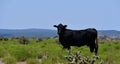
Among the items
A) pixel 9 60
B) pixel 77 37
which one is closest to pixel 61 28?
pixel 77 37

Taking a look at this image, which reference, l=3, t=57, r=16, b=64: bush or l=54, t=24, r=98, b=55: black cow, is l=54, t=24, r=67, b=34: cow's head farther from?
l=3, t=57, r=16, b=64: bush

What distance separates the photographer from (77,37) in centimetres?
2589

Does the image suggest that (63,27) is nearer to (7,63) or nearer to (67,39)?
(67,39)

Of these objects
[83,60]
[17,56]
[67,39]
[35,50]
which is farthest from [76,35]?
[83,60]

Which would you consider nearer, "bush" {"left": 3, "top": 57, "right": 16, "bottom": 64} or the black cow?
"bush" {"left": 3, "top": 57, "right": 16, "bottom": 64}

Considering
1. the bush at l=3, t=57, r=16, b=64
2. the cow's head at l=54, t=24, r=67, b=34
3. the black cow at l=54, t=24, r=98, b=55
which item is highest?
the cow's head at l=54, t=24, r=67, b=34

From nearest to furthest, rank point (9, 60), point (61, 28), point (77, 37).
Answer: point (9, 60), point (61, 28), point (77, 37)

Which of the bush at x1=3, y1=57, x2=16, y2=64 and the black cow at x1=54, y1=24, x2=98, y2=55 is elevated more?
the black cow at x1=54, y1=24, x2=98, y2=55

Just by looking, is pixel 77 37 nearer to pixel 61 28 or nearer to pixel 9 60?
pixel 61 28

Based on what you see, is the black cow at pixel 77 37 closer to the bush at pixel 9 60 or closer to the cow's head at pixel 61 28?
the cow's head at pixel 61 28

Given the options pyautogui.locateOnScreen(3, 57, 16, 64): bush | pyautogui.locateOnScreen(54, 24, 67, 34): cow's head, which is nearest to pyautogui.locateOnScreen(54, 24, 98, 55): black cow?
pyautogui.locateOnScreen(54, 24, 67, 34): cow's head

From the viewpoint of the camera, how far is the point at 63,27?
25.8 meters

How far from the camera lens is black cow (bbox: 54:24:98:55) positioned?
25.5 meters

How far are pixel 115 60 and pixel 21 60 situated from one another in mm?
5150
